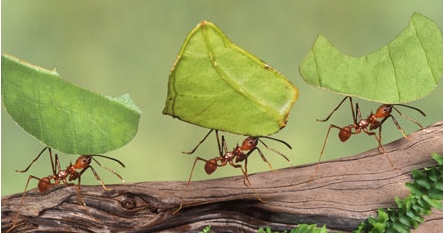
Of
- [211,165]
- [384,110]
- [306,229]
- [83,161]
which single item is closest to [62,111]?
[83,161]

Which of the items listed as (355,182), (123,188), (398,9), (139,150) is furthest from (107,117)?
(398,9)

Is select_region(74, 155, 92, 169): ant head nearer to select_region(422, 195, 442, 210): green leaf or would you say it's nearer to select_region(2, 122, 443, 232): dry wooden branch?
select_region(2, 122, 443, 232): dry wooden branch

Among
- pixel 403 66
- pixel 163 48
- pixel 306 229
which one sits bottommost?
pixel 306 229

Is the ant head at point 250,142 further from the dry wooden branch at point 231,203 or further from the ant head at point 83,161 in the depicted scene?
the ant head at point 83,161

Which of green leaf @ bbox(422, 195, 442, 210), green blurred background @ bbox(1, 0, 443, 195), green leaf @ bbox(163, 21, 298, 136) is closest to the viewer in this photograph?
green leaf @ bbox(163, 21, 298, 136)

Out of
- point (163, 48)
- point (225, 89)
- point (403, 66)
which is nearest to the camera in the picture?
point (225, 89)

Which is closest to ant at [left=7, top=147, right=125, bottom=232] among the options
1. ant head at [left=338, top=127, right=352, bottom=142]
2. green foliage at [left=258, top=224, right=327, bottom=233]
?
green foliage at [left=258, top=224, right=327, bottom=233]

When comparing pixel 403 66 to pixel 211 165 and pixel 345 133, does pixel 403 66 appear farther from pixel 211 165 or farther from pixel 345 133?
pixel 211 165
